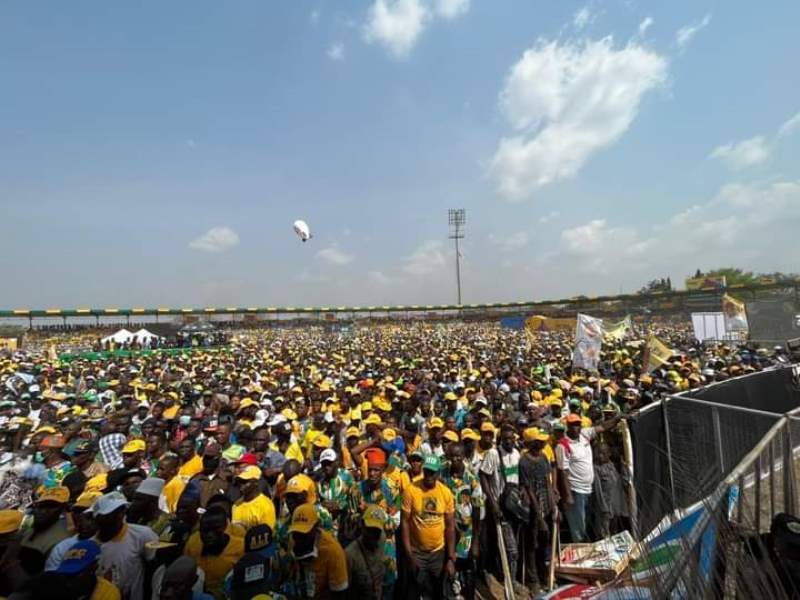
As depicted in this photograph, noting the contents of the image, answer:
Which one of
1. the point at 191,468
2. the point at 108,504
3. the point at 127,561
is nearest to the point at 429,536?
the point at 127,561

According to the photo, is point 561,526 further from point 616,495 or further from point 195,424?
point 195,424

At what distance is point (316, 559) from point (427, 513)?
3.91ft

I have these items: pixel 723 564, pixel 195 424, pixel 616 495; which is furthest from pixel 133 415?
pixel 723 564

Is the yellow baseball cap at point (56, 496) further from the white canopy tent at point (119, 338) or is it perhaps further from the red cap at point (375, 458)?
the white canopy tent at point (119, 338)

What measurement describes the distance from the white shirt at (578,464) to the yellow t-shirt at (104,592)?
4.77 m

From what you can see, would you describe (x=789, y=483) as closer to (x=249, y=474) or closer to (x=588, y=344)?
(x=249, y=474)

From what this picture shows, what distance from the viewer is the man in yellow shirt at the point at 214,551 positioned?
2.89m

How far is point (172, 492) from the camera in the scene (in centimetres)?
448

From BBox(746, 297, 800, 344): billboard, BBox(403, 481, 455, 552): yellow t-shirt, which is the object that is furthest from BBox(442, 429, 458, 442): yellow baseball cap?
BBox(746, 297, 800, 344): billboard

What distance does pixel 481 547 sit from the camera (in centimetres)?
464

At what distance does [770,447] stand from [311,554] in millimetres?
4348

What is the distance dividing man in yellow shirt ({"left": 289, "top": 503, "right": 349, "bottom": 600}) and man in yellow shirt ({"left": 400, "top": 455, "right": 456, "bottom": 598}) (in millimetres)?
944

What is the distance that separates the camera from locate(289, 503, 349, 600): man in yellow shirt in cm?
289

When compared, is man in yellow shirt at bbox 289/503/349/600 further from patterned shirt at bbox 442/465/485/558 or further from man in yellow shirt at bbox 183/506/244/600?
patterned shirt at bbox 442/465/485/558
